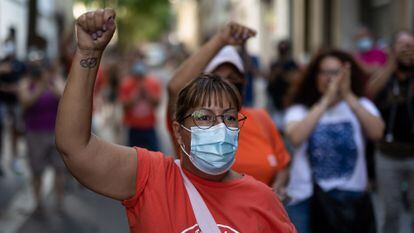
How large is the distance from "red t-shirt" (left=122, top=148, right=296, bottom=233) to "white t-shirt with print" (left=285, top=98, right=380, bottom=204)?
1.70 m

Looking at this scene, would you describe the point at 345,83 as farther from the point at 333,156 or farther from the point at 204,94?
the point at 204,94

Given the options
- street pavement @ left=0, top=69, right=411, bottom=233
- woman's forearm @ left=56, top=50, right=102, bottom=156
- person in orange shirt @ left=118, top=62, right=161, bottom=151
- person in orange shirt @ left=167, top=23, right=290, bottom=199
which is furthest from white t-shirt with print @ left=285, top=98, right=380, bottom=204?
person in orange shirt @ left=118, top=62, right=161, bottom=151

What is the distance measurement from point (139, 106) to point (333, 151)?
533cm

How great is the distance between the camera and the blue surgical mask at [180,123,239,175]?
250cm

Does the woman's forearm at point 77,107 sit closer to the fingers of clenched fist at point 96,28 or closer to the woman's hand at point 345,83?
the fingers of clenched fist at point 96,28

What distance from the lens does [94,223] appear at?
7445 mm

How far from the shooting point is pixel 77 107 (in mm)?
2271

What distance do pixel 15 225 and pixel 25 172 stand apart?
11.7 feet

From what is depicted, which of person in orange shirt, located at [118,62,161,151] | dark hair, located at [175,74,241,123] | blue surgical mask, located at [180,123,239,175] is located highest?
dark hair, located at [175,74,241,123]

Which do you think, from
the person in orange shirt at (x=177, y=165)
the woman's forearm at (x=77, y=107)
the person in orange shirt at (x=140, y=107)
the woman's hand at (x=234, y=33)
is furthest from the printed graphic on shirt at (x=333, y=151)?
the person in orange shirt at (x=140, y=107)

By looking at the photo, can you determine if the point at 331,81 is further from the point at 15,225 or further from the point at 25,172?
the point at 25,172

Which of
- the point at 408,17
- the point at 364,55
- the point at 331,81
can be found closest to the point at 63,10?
the point at 408,17

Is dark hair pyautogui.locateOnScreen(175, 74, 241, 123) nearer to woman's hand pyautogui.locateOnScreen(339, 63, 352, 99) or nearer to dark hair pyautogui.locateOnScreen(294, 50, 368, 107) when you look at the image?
woman's hand pyautogui.locateOnScreen(339, 63, 352, 99)

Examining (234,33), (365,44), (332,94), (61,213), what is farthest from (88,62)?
(365,44)
